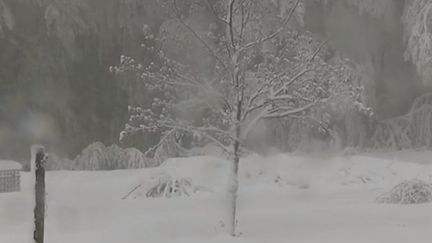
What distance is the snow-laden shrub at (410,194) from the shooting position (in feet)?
45.3

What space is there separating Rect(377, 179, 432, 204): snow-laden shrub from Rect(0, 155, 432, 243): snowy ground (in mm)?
545

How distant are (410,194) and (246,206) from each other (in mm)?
3446

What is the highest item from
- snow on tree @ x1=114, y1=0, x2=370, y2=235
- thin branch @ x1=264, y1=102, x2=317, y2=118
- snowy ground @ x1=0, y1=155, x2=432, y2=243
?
snow on tree @ x1=114, y1=0, x2=370, y2=235

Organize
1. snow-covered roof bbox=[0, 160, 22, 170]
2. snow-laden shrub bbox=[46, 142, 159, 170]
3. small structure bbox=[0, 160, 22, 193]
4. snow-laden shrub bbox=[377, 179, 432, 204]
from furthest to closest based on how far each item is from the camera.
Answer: snow-laden shrub bbox=[46, 142, 159, 170] → snow-covered roof bbox=[0, 160, 22, 170] → small structure bbox=[0, 160, 22, 193] → snow-laden shrub bbox=[377, 179, 432, 204]

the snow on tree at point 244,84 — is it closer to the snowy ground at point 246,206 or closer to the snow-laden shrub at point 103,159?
the snowy ground at point 246,206

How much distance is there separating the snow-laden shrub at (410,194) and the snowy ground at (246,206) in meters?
0.55

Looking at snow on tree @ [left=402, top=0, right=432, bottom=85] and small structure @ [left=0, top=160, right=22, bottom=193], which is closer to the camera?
small structure @ [left=0, top=160, right=22, bottom=193]

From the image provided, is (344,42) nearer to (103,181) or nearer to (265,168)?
(265,168)

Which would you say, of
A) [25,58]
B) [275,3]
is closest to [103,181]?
[25,58]

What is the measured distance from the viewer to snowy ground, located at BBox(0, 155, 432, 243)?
33.9ft

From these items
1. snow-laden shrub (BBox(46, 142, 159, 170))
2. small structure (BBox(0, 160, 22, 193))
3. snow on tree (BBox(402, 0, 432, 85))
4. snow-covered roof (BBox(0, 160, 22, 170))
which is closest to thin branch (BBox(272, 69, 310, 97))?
small structure (BBox(0, 160, 22, 193))

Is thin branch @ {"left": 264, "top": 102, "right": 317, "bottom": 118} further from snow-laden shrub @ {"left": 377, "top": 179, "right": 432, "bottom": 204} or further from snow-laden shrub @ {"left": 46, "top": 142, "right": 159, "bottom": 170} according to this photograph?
snow-laden shrub @ {"left": 46, "top": 142, "right": 159, "bottom": 170}

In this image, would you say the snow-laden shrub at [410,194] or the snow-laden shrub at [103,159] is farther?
the snow-laden shrub at [103,159]

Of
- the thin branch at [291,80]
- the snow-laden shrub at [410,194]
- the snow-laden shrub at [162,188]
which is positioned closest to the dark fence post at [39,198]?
the thin branch at [291,80]
